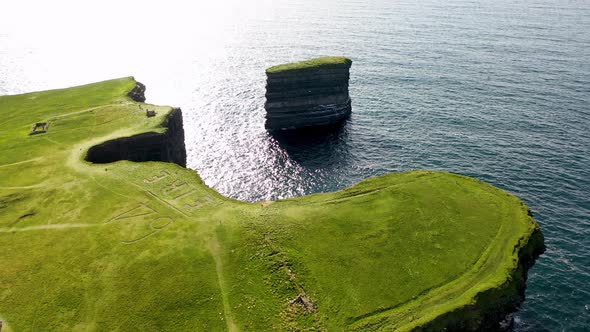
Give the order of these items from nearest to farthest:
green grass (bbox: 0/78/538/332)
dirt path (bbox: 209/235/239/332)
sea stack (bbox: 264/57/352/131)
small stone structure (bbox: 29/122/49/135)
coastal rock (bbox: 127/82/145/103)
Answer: dirt path (bbox: 209/235/239/332) → green grass (bbox: 0/78/538/332) → small stone structure (bbox: 29/122/49/135) → coastal rock (bbox: 127/82/145/103) → sea stack (bbox: 264/57/352/131)

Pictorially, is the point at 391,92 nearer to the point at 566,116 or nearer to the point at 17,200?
→ the point at 566,116

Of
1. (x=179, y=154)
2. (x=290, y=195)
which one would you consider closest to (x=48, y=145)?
(x=179, y=154)

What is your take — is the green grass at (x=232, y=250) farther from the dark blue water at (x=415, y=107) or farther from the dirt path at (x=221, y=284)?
the dark blue water at (x=415, y=107)

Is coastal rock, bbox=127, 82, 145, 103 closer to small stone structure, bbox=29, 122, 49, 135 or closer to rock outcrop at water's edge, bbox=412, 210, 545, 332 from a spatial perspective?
small stone structure, bbox=29, 122, 49, 135

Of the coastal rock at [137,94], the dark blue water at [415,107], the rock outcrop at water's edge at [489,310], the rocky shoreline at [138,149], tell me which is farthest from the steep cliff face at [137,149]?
the rock outcrop at water's edge at [489,310]

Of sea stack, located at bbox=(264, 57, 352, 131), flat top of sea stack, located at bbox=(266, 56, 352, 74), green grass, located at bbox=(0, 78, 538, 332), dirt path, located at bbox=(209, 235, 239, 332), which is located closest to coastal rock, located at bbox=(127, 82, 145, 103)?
sea stack, located at bbox=(264, 57, 352, 131)

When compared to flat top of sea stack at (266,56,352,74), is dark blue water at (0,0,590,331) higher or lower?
lower

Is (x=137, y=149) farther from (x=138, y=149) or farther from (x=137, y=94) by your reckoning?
(x=137, y=94)

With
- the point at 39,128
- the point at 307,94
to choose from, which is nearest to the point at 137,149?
the point at 39,128
